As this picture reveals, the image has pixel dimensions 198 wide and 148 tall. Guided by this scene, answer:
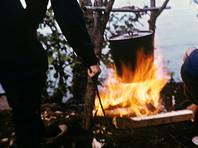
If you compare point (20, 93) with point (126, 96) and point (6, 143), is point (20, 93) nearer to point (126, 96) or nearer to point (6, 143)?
point (6, 143)

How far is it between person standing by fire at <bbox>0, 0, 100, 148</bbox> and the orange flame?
1.32m

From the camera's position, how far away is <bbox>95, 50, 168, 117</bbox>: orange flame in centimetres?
319

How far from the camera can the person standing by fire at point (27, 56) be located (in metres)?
1.62

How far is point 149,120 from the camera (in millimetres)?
2994

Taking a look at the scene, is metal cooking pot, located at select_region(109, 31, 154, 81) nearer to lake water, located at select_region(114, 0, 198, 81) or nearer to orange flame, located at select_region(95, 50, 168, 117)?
orange flame, located at select_region(95, 50, 168, 117)

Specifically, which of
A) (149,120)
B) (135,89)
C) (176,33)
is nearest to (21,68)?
(149,120)

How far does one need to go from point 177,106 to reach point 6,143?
3.17 metres

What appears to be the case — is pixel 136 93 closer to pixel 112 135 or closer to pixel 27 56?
pixel 112 135

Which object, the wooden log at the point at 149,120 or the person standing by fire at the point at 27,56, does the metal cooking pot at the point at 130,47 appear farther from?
the person standing by fire at the point at 27,56

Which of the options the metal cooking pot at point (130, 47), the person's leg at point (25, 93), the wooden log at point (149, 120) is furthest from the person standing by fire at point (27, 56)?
the wooden log at point (149, 120)

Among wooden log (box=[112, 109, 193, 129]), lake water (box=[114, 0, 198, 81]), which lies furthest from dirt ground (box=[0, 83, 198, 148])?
lake water (box=[114, 0, 198, 81])

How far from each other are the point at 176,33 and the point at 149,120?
23.4ft

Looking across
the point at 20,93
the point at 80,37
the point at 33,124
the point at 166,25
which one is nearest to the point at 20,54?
the point at 20,93

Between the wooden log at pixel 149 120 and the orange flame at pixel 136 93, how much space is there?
0.22 m
